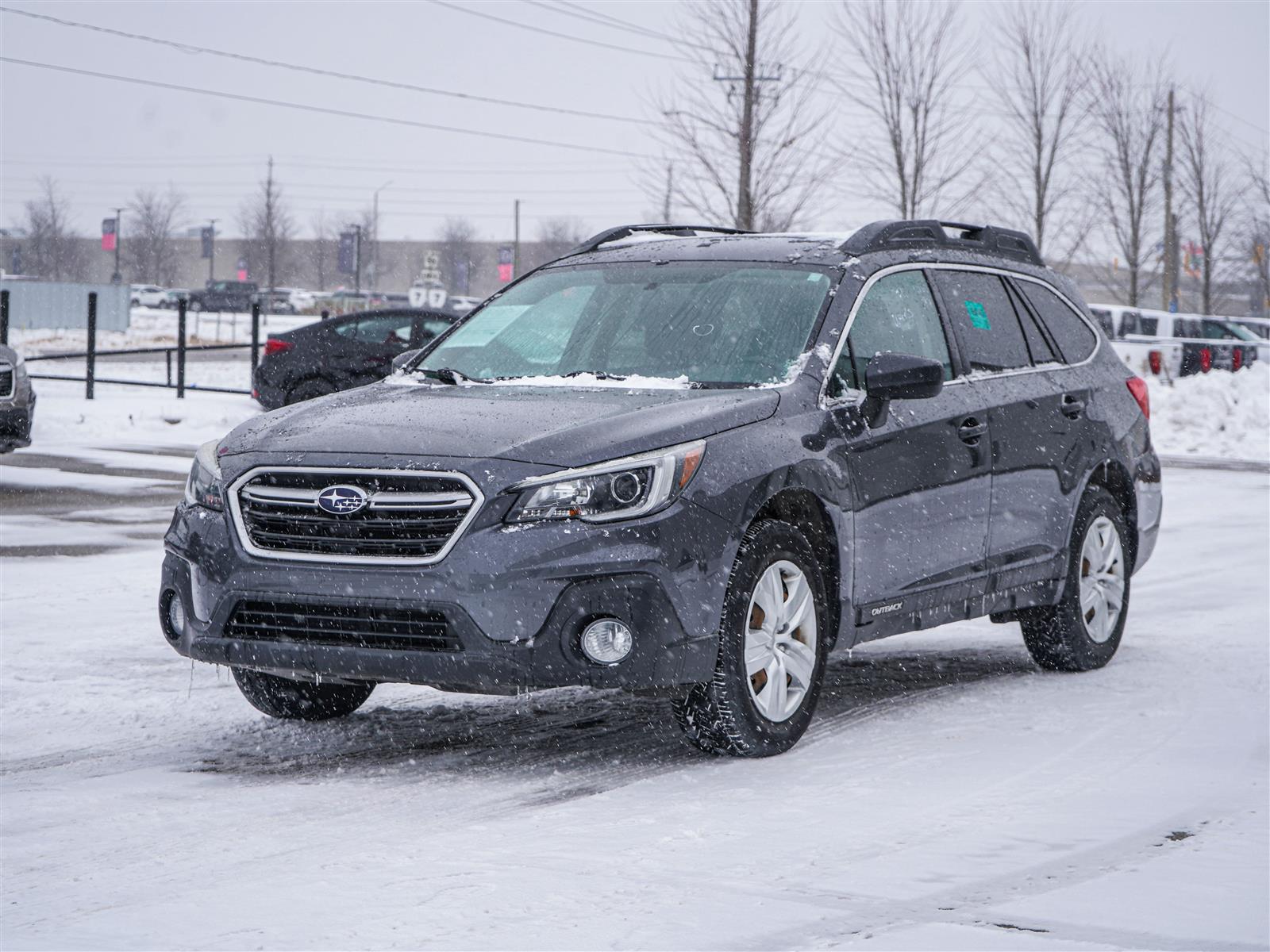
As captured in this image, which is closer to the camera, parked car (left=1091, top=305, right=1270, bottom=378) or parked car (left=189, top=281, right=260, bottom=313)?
parked car (left=1091, top=305, right=1270, bottom=378)

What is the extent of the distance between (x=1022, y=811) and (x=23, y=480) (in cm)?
1202

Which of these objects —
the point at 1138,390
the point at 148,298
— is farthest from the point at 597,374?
the point at 148,298

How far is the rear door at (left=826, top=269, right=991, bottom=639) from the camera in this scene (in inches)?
246

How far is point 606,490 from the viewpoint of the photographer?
530 cm

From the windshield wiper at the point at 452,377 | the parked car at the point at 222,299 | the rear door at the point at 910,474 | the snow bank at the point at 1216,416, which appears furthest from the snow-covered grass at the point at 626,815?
the parked car at the point at 222,299

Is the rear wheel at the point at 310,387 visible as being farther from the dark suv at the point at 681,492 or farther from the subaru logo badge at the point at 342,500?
the subaru logo badge at the point at 342,500

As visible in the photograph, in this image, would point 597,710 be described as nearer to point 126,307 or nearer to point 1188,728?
point 1188,728

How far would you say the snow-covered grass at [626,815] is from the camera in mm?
4035

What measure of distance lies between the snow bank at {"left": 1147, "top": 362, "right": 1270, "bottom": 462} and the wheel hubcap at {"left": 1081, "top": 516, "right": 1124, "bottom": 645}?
1564cm

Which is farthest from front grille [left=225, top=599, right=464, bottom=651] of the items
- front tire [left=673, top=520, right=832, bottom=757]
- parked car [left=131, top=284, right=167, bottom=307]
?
parked car [left=131, top=284, right=167, bottom=307]

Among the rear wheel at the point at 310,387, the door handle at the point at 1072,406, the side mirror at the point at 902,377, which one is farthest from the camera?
the rear wheel at the point at 310,387

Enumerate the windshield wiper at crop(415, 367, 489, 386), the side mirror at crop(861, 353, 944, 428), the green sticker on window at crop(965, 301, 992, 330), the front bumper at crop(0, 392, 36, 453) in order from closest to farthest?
the side mirror at crop(861, 353, 944, 428) → the windshield wiper at crop(415, 367, 489, 386) → the green sticker on window at crop(965, 301, 992, 330) → the front bumper at crop(0, 392, 36, 453)

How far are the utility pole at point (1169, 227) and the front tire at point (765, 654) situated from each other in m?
39.0

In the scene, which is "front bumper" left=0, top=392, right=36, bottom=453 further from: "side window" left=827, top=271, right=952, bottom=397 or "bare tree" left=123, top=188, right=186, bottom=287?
"bare tree" left=123, top=188, right=186, bottom=287
